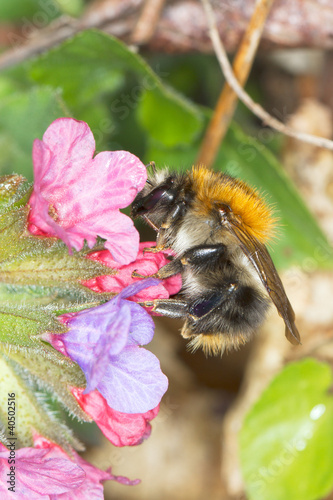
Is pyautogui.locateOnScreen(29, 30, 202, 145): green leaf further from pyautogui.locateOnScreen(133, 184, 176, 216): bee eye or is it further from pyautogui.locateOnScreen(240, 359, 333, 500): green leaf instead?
pyautogui.locateOnScreen(240, 359, 333, 500): green leaf

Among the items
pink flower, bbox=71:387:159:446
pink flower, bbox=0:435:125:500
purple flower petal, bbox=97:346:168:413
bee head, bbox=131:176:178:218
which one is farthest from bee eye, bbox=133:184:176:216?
pink flower, bbox=0:435:125:500

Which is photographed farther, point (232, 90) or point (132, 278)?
point (232, 90)

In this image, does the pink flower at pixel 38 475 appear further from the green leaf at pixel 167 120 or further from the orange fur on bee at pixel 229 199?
the green leaf at pixel 167 120

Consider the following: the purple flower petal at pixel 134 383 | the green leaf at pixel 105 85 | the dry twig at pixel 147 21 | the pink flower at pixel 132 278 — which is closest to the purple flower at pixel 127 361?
the purple flower petal at pixel 134 383

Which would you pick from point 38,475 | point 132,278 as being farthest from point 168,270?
point 38,475

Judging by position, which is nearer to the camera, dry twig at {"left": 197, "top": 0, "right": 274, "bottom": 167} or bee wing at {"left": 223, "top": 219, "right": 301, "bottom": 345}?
bee wing at {"left": 223, "top": 219, "right": 301, "bottom": 345}

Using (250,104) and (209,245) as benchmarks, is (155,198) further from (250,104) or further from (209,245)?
(250,104)

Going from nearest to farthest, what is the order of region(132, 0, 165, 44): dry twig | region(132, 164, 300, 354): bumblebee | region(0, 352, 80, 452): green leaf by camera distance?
region(132, 164, 300, 354): bumblebee → region(0, 352, 80, 452): green leaf → region(132, 0, 165, 44): dry twig

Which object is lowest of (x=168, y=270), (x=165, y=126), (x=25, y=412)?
(x=25, y=412)
